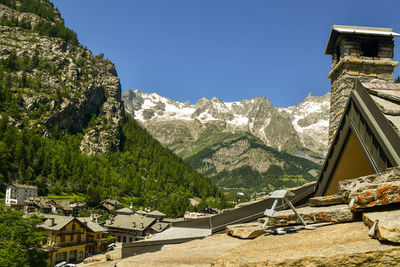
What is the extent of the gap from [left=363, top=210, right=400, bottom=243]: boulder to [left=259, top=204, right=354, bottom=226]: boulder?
0.96 meters

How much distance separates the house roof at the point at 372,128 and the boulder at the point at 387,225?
269 cm

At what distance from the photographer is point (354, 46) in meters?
13.2

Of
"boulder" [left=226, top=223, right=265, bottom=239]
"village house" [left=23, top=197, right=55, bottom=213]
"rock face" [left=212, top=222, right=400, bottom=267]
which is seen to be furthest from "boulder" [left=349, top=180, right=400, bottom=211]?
"village house" [left=23, top=197, right=55, bottom=213]

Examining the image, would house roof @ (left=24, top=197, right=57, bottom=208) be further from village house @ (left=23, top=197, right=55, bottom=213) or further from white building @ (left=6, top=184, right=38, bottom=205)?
white building @ (left=6, top=184, right=38, bottom=205)

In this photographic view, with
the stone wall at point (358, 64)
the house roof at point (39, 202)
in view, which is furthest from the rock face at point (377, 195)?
the house roof at point (39, 202)

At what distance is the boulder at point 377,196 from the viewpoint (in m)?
4.25

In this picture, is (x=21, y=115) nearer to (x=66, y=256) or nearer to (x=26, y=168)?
(x=26, y=168)

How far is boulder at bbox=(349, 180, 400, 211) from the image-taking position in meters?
4.25

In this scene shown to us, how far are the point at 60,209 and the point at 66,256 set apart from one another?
33.2m

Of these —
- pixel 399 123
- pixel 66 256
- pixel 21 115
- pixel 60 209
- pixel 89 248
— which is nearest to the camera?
pixel 399 123

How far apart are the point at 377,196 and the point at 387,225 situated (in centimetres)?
108

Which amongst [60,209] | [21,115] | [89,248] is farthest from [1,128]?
[89,248]

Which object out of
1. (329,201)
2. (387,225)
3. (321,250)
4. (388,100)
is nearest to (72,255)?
(329,201)

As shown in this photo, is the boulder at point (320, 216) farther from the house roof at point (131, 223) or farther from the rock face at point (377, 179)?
the house roof at point (131, 223)
